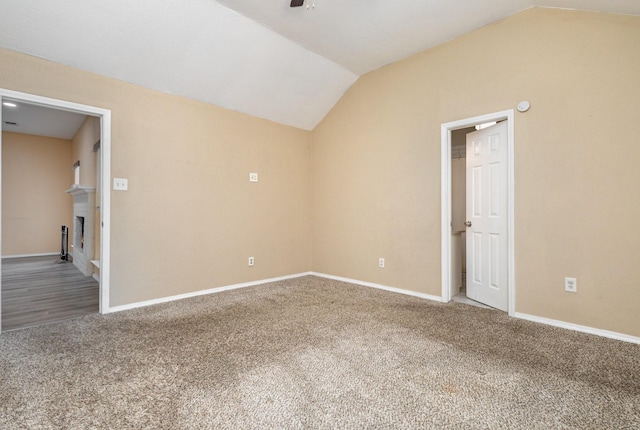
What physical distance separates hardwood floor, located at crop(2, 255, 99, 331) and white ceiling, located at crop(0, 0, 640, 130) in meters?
2.42

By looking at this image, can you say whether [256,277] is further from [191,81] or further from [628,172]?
[628,172]

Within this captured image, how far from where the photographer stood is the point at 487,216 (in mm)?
3311

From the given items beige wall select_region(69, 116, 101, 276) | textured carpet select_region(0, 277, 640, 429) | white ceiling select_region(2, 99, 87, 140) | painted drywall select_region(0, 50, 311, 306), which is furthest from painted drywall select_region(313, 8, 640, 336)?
white ceiling select_region(2, 99, 87, 140)

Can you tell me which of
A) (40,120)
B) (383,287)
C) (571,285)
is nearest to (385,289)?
(383,287)

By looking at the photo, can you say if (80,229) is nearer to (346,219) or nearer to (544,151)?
(346,219)

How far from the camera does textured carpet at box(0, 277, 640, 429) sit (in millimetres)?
1480

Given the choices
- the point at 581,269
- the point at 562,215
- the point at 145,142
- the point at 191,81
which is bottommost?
the point at 581,269

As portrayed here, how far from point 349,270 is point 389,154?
1.75 meters

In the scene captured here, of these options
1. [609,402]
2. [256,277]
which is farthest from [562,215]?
[256,277]

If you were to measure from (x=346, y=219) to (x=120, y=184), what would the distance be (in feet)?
9.32

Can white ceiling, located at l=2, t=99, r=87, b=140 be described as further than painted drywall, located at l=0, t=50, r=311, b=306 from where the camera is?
Yes

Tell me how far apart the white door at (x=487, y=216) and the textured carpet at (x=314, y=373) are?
15.2 inches

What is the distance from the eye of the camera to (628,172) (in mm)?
2391

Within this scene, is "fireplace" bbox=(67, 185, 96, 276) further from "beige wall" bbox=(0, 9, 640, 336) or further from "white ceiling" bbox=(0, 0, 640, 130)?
"white ceiling" bbox=(0, 0, 640, 130)
